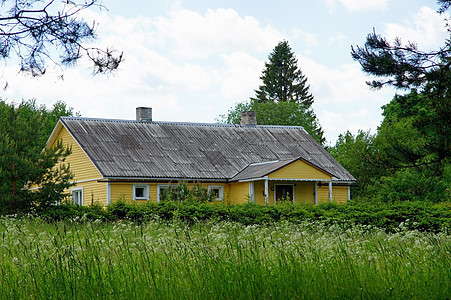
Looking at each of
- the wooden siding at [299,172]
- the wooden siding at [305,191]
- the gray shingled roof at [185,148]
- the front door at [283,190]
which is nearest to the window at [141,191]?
the gray shingled roof at [185,148]

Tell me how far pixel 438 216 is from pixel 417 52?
9.16 metres

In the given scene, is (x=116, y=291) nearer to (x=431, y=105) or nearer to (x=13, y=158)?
(x=431, y=105)

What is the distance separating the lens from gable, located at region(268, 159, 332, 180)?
1158 inches

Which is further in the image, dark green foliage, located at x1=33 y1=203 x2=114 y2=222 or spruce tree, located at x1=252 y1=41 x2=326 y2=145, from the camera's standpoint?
spruce tree, located at x1=252 y1=41 x2=326 y2=145

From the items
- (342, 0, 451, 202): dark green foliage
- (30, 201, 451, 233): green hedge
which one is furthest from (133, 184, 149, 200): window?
(342, 0, 451, 202): dark green foliage

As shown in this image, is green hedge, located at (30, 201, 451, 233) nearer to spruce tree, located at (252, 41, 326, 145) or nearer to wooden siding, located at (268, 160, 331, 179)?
wooden siding, located at (268, 160, 331, 179)

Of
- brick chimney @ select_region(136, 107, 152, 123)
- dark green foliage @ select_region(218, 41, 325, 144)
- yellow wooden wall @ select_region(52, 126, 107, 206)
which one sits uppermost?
dark green foliage @ select_region(218, 41, 325, 144)

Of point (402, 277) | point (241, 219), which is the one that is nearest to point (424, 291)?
point (402, 277)

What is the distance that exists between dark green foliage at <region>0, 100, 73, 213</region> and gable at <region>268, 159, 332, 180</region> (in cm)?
1172

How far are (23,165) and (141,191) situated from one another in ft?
33.8

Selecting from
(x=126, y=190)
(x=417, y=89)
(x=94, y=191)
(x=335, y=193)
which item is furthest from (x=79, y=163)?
(x=417, y=89)

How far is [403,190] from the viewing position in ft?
94.7

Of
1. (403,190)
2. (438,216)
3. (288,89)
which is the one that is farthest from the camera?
(288,89)

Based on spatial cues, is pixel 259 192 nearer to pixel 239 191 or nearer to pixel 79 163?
pixel 239 191
